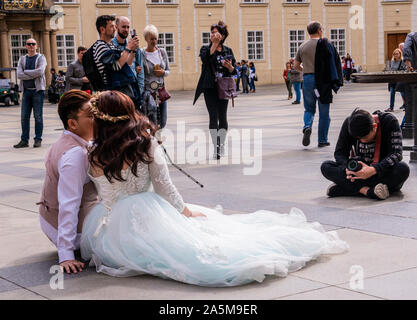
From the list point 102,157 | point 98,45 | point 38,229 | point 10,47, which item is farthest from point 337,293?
point 10,47

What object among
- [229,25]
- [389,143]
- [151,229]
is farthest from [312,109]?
[229,25]

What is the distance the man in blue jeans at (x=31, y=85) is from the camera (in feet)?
46.6

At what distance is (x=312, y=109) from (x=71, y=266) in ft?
25.6

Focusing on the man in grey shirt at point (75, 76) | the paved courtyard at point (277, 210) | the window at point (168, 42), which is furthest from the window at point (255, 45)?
the paved courtyard at point (277, 210)

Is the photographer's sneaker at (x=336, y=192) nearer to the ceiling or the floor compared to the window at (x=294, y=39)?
nearer to the floor

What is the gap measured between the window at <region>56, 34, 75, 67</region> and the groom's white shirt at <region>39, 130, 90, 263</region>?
43287 millimetres

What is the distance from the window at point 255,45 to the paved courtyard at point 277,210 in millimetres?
40481

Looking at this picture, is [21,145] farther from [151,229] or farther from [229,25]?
[229,25]

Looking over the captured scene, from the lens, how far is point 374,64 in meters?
53.8

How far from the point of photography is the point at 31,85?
14.4 meters

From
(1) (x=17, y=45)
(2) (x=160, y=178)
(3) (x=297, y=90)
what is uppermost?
(1) (x=17, y=45)

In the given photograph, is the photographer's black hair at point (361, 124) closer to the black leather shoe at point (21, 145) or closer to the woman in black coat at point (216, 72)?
the woman in black coat at point (216, 72)

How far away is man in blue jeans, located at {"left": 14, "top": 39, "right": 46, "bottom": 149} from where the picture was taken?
1420 cm
